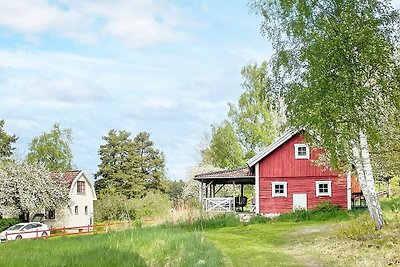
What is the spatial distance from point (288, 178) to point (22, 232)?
17.4m

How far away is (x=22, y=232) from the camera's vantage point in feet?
118

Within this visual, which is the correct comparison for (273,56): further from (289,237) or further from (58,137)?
(58,137)

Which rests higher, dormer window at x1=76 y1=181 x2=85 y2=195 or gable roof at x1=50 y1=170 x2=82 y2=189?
gable roof at x1=50 y1=170 x2=82 y2=189

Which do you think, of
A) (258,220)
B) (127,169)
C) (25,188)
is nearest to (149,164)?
(127,169)

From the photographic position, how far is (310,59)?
16641 mm

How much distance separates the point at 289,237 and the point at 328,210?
11.7 meters

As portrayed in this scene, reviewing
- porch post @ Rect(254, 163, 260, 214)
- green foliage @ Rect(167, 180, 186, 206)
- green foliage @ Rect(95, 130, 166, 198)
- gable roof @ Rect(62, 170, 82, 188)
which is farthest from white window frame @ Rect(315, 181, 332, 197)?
green foliage @ Rect(167, 180, 186, 206)

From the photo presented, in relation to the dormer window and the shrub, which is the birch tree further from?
the dormer window

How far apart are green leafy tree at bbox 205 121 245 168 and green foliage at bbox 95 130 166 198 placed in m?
16.7

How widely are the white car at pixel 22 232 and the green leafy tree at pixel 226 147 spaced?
60.6 feet

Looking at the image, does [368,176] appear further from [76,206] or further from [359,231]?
[76,206]

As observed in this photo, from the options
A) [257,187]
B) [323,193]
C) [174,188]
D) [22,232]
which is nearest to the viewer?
[323,193]

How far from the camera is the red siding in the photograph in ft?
116

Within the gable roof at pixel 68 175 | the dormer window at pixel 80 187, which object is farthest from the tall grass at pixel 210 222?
the dormer window at pixel 80 187
